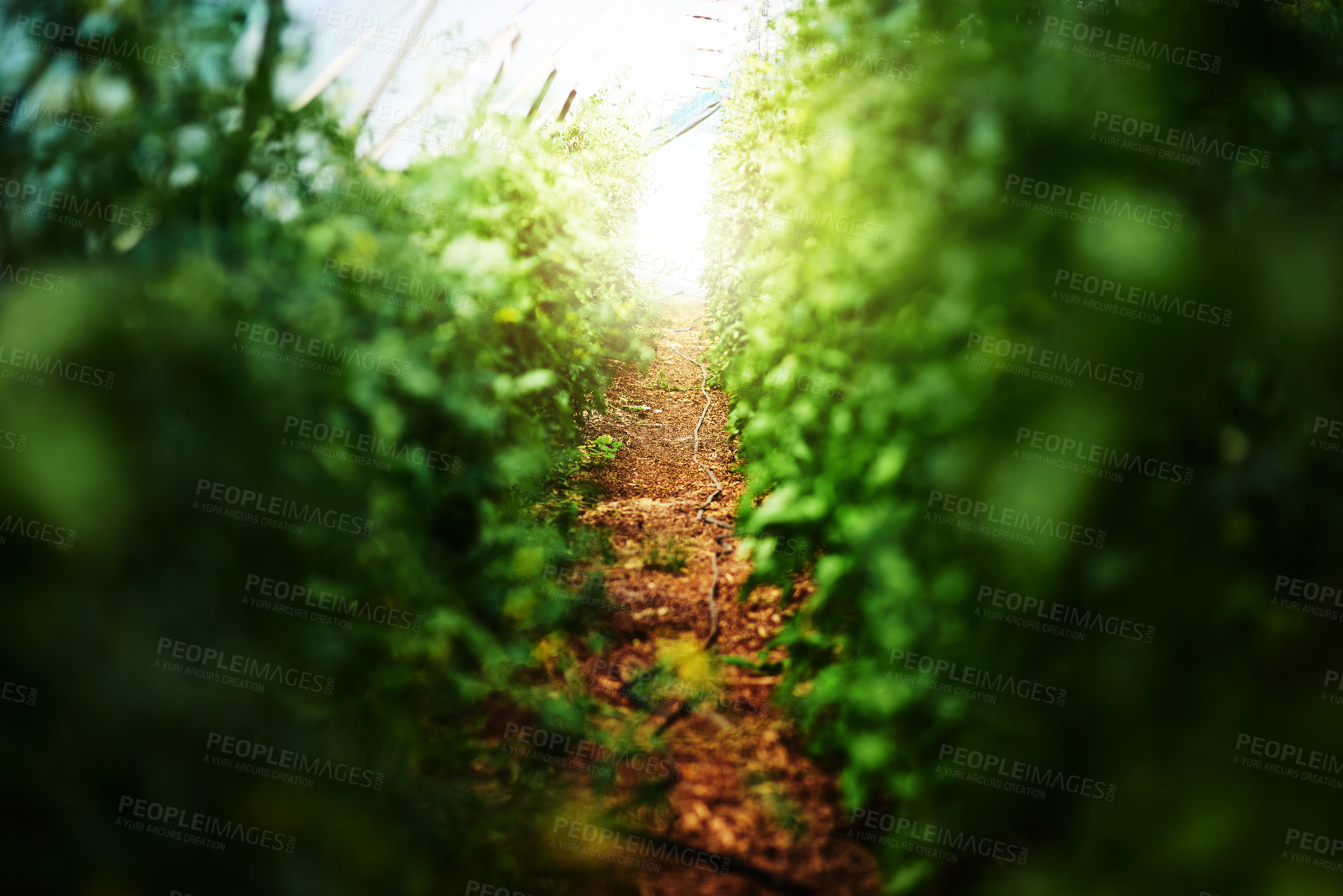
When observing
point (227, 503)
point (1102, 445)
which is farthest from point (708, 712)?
point (227, 503)

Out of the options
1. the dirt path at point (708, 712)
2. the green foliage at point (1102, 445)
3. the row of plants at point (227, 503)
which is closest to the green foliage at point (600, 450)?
the dirt path at point (708, 712)

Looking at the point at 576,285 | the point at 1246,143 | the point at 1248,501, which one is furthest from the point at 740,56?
the point at 1248,501

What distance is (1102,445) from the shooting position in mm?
1604

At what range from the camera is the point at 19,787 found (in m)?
1.19

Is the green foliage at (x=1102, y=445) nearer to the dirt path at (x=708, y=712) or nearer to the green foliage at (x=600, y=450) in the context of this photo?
the dirt path at (x=708, y=712)

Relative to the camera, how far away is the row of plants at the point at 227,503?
128 cm

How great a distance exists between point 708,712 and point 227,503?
1.72m

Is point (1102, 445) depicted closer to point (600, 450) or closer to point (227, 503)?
point (227, 503)

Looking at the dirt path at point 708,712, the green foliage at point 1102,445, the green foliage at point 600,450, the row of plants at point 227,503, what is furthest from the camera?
the green foliage at point 600,450

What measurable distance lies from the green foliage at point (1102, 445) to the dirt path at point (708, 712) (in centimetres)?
19

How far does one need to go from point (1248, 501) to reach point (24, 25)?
126 inches

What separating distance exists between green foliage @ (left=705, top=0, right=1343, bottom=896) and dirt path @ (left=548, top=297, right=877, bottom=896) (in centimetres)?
19

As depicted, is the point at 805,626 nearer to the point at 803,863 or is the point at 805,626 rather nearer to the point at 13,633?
the point at 803,863

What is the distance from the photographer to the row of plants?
1.28 metres
